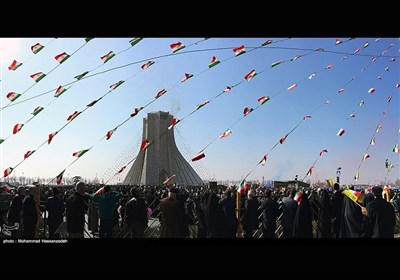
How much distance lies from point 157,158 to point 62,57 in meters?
56.4

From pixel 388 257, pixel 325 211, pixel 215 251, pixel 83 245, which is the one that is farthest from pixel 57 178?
pixel 388 257

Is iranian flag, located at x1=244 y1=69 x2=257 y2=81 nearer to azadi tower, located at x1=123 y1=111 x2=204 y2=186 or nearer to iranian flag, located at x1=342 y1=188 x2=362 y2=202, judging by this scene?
iranian flag, located at x1=342 y1=188 x2=362 y2=202

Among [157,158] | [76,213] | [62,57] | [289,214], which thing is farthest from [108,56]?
[157,158]

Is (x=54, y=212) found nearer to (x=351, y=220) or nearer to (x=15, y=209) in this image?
(x=15, y=209)

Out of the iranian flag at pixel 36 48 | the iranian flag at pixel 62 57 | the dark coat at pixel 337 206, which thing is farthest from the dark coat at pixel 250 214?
the iranian flag at pixel 36 48

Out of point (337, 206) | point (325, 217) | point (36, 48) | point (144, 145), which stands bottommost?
point (325, 217)

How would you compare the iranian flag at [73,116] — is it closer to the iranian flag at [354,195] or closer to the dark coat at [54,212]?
the dark coat at [54,212]

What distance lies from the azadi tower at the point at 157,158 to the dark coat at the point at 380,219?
54753mm

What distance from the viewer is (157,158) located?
212 ft

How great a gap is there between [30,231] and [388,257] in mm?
7117

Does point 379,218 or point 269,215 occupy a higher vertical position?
point 379,218

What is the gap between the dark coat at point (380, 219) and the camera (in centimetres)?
766

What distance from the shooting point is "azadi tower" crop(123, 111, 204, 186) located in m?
63.6

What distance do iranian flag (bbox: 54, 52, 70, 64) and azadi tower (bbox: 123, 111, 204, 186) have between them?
53768mm
